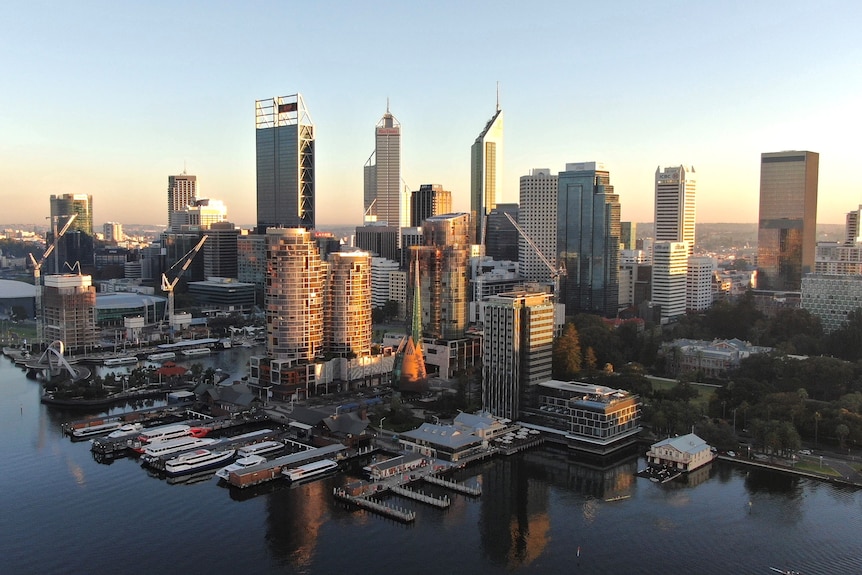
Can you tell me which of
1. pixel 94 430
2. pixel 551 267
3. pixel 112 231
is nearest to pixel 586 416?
pixel 94 430

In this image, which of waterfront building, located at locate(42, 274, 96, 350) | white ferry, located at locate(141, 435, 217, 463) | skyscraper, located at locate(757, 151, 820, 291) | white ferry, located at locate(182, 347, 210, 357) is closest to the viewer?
white ferry, located at locate(141, 435, 217, 463)

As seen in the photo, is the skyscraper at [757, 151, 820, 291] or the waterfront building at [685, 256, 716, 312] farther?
the skyscraper at [757, 151, 820, 291]

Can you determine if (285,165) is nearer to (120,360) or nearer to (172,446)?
(120,360)

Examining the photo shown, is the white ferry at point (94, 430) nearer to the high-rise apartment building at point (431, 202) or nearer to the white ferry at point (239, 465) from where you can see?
the white ferry at point (239, 465)

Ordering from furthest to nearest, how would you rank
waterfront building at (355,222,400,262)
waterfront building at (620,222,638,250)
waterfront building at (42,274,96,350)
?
waterfront building at (355,222,400,262), waterfront building at (620,222,638,250), waterfront building at (42,274,96,350)

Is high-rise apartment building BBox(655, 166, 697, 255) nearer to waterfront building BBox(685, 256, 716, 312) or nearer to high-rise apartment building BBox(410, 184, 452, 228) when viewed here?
waterfront building BBox(685, 256, 716, 312)

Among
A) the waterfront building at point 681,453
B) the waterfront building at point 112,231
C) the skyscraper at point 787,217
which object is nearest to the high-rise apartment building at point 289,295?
the waterfront building at point 681,453

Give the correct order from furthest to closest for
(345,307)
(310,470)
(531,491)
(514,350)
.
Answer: (345,307), (514,350), (310,470), (531,491)

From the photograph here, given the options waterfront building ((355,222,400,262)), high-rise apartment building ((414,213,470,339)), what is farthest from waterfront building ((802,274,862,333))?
waterfront building ((355,222,400,262))
